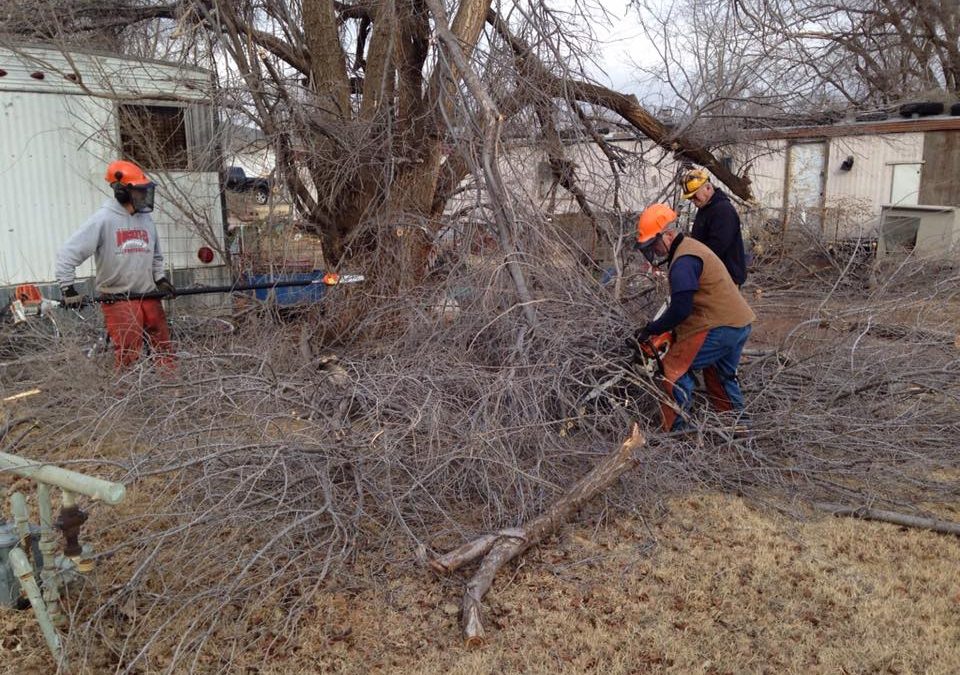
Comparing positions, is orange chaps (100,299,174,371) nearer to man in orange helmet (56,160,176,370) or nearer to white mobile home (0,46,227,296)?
man in orange helmet (56,160,176,370)

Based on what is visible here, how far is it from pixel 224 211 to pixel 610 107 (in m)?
3.97

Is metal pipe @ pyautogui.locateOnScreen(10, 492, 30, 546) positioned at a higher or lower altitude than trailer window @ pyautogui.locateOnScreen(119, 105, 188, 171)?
lower

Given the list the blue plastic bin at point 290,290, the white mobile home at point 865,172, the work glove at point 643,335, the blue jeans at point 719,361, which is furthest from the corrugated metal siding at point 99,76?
the white mobile home at point 865,172

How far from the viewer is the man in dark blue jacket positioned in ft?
18.5

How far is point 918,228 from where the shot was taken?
1249 centimetres

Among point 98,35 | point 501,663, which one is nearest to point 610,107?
point 98,35

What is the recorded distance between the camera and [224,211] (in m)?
7.29

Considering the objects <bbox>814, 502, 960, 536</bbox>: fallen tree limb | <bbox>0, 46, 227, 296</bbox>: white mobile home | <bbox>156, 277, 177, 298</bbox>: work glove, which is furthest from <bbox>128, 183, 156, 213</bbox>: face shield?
<bbox>814, 502, 960, 536</bbox>: fallen tree limb

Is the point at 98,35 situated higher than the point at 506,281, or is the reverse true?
the point at 98,35

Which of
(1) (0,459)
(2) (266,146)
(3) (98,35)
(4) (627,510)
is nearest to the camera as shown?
(1) (0,459)

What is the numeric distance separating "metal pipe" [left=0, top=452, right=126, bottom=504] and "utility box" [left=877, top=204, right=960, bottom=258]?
10848 millimetres

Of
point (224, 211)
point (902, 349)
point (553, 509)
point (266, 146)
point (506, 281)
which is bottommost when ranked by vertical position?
point (553, 509)

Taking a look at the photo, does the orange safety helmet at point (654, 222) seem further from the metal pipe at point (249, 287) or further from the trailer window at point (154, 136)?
the trailer window at point (154, 136)

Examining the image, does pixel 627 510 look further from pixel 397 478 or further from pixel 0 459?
pixel 0 459
